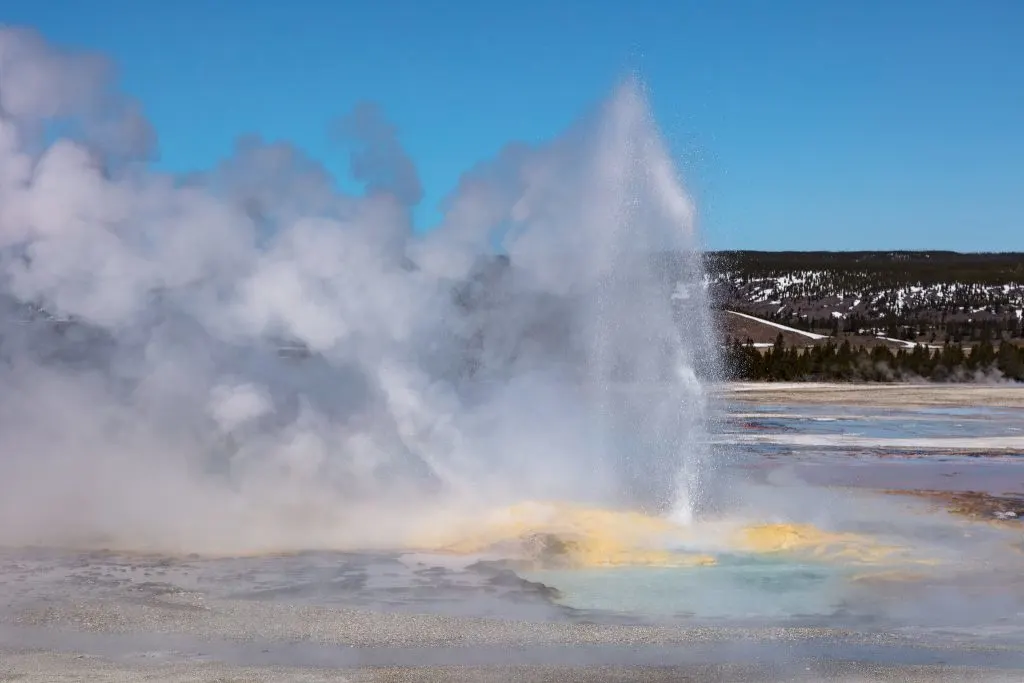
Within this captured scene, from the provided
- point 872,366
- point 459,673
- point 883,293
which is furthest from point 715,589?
point 883,293

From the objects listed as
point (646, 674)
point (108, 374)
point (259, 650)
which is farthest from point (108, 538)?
point (646, 674)

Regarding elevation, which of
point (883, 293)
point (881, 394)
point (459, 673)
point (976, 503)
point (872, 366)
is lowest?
point (976, 503)

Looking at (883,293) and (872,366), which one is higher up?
(883,293)

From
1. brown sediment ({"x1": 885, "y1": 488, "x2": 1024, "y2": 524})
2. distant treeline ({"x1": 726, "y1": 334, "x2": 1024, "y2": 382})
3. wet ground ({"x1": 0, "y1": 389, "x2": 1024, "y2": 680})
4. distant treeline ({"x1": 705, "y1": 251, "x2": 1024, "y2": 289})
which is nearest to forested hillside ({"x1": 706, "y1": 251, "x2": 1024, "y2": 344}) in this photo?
distant treeline ({"x1": 705, "y1": 251, "x2": 1024, "y2": 289})

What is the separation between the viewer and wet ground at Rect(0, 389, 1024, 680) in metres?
8.04

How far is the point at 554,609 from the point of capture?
9.58 m

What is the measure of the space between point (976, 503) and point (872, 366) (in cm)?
4096

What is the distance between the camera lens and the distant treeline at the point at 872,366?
5488 centimetres

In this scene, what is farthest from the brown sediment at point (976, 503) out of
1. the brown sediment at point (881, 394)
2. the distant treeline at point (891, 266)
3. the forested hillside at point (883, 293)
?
the distant treeline at point (891, 266)

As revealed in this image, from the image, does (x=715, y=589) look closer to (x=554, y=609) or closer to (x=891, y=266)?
(x=554, y=609)

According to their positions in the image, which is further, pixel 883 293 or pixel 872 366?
pixel 883 293

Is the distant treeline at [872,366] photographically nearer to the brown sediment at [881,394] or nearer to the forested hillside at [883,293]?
the brown sediment at [881,394]

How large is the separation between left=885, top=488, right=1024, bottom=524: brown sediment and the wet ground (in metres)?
0.42

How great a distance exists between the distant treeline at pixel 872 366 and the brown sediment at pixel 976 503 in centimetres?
3718
